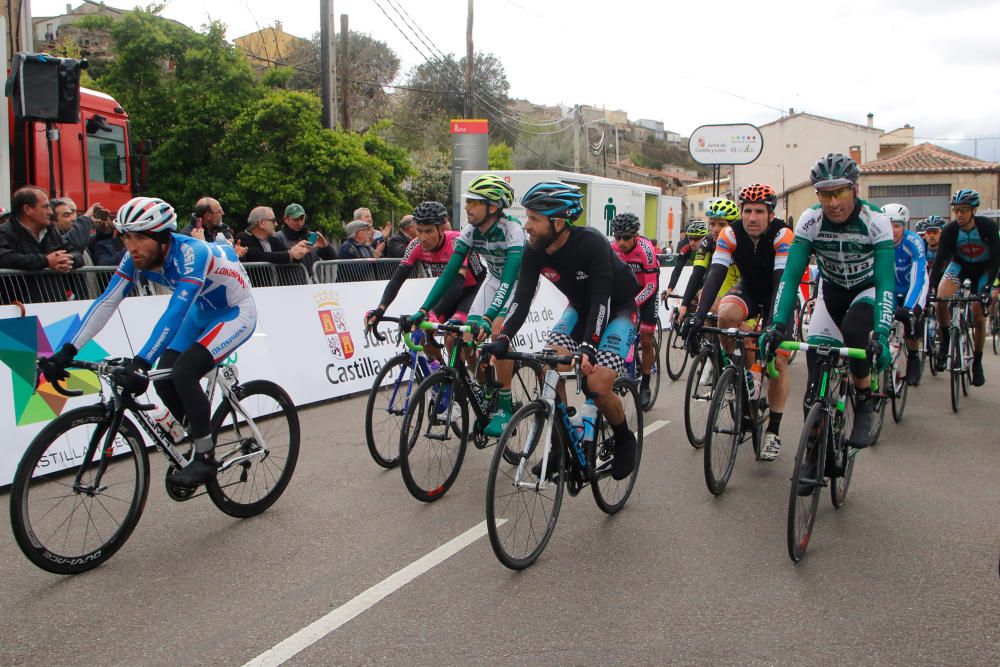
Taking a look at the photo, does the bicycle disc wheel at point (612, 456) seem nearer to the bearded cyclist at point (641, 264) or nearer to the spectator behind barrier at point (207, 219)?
the bearded cyclist at point (641, 264)

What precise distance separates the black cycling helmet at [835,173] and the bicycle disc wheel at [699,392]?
1.88 m

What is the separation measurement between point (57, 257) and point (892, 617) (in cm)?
670

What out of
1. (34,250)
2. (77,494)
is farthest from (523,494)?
(34,250)

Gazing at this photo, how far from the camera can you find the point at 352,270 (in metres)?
11.7

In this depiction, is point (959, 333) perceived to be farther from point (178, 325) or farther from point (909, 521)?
point (178, 325)

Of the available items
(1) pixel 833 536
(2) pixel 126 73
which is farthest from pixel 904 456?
(2) pixel 126 73

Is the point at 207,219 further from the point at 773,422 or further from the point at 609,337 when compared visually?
the point at 773,422

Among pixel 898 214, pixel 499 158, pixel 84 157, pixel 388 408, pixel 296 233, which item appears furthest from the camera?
pixel 499 158

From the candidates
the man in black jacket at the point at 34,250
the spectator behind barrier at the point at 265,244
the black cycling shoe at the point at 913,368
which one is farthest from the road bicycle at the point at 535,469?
the spectator behind barrier at the point at 265,244

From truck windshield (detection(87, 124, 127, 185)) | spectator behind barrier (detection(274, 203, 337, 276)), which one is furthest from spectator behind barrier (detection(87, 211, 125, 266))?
truck windshield (detection(87, 124, 127, 185))

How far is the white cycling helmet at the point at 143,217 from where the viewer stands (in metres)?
4.98

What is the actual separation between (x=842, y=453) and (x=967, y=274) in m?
6.06

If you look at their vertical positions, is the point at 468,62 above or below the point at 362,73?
below

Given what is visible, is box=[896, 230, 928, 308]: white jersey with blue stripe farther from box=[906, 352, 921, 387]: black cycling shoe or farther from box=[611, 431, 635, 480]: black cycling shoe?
box=[611, 431, 635, 480]: black cycling shoe
